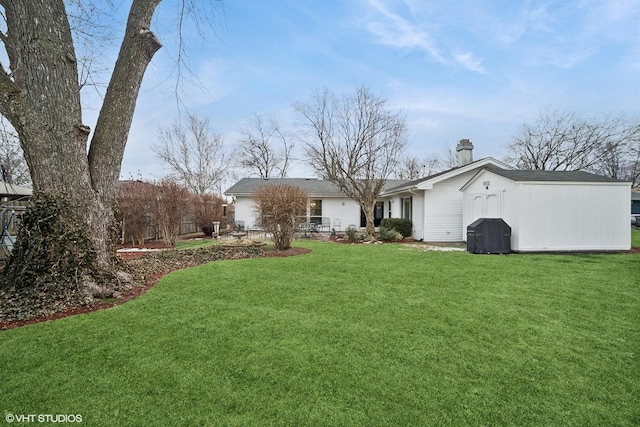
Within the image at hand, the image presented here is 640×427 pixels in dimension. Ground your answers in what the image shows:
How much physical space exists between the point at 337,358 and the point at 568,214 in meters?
11.0

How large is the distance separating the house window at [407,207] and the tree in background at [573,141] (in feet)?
47.2

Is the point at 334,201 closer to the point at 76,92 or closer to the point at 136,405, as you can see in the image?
the point at 76,92

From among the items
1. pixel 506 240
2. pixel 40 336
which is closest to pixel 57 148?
pixel 40 336

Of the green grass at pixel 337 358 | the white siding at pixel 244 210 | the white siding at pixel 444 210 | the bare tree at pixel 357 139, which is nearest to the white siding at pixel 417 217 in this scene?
the white siding at pixel 444 210

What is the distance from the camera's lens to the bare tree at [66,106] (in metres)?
4.52

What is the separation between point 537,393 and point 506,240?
9248mm

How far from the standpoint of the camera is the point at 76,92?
16.3ft

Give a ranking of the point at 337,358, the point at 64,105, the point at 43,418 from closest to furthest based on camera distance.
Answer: the point at 43,418 → the point at 337,358 → the point at 64,105

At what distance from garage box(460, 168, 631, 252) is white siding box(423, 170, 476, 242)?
4.06 meters

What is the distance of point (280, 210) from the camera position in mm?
10039

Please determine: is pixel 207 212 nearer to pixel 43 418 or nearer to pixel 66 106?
pixel 66 106

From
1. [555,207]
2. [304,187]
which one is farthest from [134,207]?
[555,207]

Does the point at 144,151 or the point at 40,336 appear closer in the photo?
the point at 40,336

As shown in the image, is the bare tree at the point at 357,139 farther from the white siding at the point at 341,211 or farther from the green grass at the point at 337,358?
the green grass at the point at 337,358
